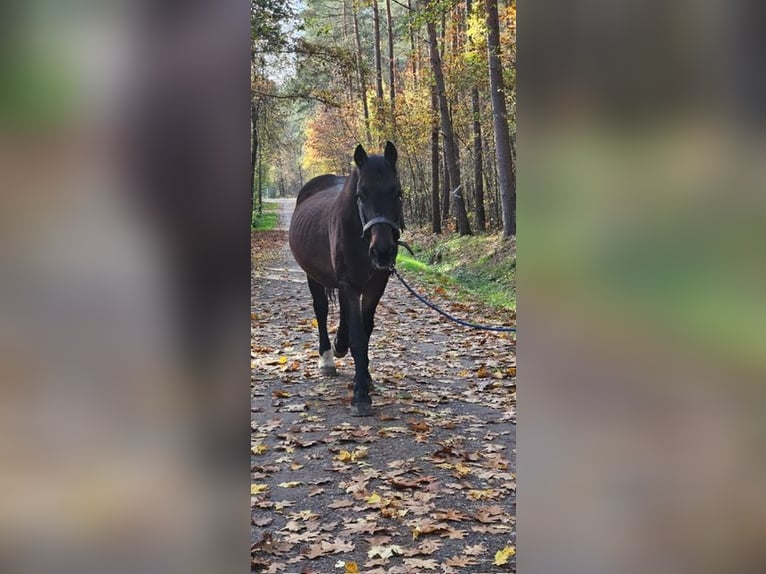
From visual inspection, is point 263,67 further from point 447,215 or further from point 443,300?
point 447,215

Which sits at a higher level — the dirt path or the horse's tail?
the horse's tail

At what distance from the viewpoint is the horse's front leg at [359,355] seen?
15.0 feet

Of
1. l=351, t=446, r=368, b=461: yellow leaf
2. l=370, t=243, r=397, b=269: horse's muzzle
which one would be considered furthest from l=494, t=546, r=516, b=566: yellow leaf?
l=370, t=243, r=397, b=269: horse's muzzle

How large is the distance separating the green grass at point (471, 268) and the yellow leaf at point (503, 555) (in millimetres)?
5922

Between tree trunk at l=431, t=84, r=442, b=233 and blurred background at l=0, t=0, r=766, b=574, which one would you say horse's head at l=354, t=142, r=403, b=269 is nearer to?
blurred background at l=0, t=0, r=766, b=574

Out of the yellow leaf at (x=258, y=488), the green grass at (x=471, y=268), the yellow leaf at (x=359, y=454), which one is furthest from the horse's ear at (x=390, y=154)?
the green grass at (x=471, y=268)

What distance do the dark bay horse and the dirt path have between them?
0.37 m
